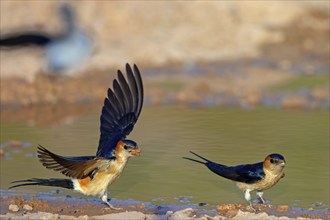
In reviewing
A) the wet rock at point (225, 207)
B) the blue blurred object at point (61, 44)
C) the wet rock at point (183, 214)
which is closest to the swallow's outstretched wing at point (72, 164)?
the wet rock at point (183, 214)

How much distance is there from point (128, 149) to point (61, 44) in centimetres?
775

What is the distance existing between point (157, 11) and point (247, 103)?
4.08 meters

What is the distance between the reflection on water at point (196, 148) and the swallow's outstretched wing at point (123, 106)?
2.17ft

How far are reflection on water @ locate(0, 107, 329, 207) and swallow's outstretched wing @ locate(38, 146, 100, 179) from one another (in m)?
0.84

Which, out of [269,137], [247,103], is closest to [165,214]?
[269,137]

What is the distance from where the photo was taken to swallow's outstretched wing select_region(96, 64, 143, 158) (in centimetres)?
890

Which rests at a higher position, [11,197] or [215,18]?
[215,18]

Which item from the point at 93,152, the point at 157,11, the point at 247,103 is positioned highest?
the point at 157,11

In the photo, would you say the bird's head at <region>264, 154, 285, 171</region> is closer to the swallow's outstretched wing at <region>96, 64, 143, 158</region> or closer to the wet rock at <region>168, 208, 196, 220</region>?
the wet rock at <region>168, 208, 196, 220</region>

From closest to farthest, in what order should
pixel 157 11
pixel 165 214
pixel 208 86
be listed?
pixel 165 214
pixel 208 86
pixel 157 11

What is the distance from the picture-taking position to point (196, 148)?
10844 mm

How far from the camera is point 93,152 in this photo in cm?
1076

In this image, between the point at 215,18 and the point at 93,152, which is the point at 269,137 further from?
the point at 215,18

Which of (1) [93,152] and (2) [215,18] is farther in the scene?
(2) [215,18]
